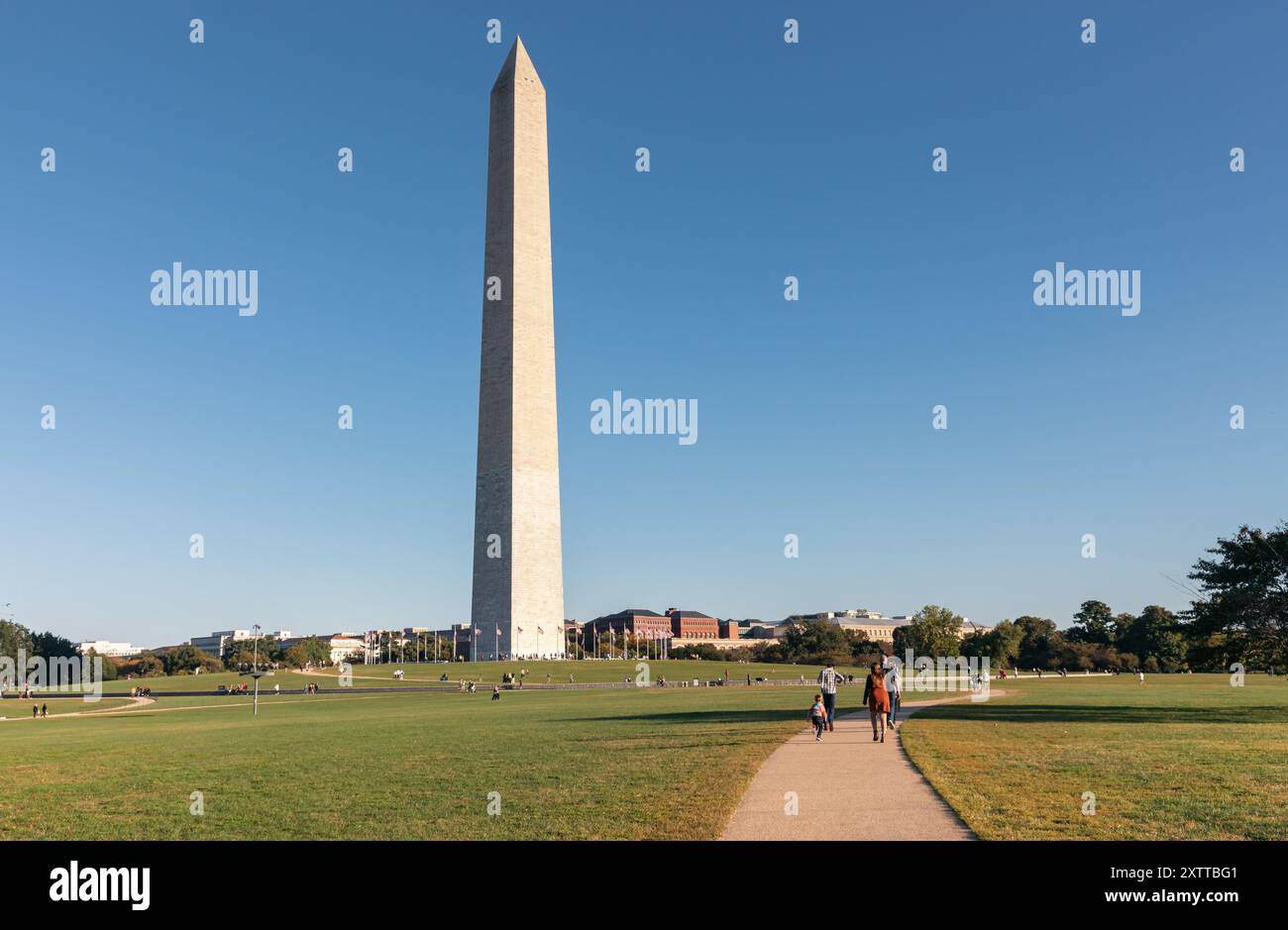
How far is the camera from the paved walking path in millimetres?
10578

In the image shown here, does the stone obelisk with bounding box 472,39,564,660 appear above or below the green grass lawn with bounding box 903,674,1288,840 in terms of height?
above

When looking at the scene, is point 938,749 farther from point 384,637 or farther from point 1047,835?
point 384,637

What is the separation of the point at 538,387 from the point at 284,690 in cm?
3591

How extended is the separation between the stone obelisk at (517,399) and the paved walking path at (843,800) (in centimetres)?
7510

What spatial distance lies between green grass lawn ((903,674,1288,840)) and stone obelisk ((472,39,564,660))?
218 feet

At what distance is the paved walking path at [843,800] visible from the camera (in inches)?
416

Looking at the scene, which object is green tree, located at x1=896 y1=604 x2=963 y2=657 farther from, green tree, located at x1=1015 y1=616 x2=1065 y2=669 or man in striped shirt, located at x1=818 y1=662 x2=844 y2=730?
man in striped shirt, located at x1=818 y1=662 x2=844 y2=730

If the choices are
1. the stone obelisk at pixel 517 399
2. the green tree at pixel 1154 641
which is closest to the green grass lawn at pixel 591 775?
the stone obelisk at pixel 517 399

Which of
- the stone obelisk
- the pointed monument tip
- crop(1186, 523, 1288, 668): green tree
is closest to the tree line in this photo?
crop(1186, 523, 1288, 668): green tree

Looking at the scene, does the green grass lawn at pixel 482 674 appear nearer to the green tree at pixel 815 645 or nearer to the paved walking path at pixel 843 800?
the green tree at pixel 815 645

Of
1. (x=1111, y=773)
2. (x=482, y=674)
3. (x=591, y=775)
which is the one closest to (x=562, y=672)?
(x=482, y=674)
